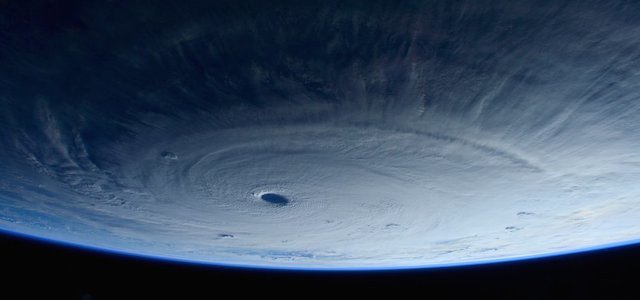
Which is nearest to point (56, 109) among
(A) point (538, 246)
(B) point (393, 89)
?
(B) point (393, 89)

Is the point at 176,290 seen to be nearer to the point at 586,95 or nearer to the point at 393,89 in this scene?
the point at 393,89

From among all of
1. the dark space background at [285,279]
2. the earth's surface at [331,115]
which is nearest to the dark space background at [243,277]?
the dark space background at [285,279]

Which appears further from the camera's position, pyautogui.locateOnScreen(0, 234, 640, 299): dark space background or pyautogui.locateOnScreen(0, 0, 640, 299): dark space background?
pyautogui.locateOnScreen(0, 234, 640, 299): dark space background

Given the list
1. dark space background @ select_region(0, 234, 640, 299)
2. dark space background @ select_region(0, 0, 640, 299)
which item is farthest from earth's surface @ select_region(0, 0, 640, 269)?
dark space background @ select_region(0, 234, 640, 299)

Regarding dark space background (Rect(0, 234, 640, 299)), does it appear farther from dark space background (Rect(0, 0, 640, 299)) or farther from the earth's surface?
the earth's surface

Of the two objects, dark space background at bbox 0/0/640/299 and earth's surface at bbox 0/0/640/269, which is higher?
earth's surface at bbox 0/0/640/269

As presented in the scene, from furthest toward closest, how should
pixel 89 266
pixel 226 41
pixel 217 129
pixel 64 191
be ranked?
1. pixel 89 266
2. pixel 64 191
3. pixel 217 129
4. pixel 226 41

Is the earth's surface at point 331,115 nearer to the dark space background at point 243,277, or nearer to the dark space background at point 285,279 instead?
the dark space background at point 243,277
